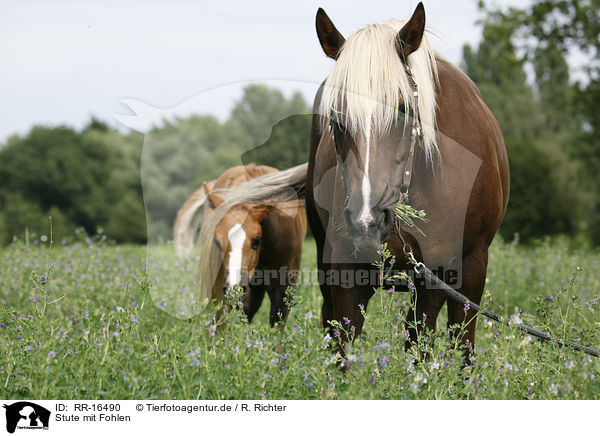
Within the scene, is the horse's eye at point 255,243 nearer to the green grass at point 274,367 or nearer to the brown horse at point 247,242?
the brown horse at point 247,242

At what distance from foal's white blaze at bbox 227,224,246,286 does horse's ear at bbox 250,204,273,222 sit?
0.27 meters

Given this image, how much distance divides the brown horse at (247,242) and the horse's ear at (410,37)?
223 centimetres

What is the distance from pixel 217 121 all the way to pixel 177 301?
6.54 feet

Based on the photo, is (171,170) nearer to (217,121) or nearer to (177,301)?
(217,121)

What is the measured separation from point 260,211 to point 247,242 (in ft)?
1.39

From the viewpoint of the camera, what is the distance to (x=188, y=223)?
6031 millimetres

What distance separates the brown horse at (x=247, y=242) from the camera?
187 inches

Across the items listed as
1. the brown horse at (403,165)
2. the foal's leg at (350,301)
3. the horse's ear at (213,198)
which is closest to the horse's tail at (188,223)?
the horse's ear at (213,198)

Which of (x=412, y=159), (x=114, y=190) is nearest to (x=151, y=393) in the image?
(x=412, y=159)

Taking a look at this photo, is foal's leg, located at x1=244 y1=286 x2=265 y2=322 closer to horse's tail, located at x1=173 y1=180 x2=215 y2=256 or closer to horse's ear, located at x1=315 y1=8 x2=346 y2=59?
horse's tail, located at x1=173 y1=180 x2=215 y2=256
